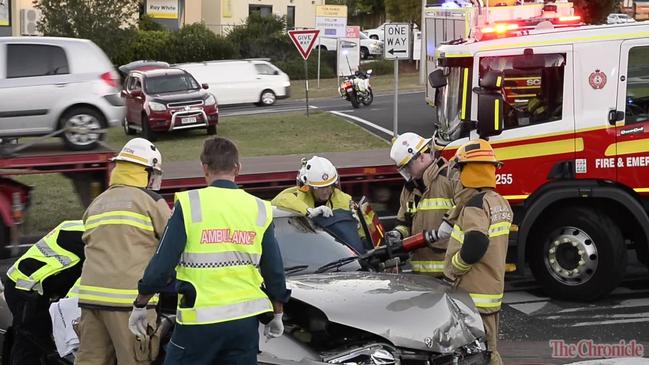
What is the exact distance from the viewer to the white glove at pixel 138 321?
14.7 ft

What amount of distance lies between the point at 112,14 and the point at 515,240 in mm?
34526

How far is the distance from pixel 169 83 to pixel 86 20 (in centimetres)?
1644

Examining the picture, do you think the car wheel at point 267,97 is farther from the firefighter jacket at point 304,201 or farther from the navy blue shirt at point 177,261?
the navy blue shirt at point 177,261

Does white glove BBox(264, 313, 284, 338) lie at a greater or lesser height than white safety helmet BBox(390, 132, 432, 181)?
lesser

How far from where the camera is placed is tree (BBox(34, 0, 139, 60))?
39.6 metres

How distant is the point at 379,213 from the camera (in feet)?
35.4

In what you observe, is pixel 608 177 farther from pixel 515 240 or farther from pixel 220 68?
pixel 220 68

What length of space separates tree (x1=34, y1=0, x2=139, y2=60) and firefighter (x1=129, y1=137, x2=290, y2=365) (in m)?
36.8

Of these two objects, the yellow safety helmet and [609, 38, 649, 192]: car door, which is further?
[609, 38, 649, 192]: car door

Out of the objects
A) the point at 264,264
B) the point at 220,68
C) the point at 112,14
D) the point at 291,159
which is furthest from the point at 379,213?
the point at 112,14

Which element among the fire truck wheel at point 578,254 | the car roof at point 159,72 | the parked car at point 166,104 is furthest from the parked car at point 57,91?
the car roof at point 159,72

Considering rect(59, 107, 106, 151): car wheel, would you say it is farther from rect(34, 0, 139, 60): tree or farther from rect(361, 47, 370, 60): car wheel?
rect(361, 47, 370, 60): car wheel

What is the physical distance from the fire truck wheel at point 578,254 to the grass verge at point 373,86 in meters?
27.7

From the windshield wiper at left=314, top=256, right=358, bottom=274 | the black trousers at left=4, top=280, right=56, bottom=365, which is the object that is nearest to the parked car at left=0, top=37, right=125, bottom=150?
the black trousers at left=4, top=280, right=56, bottom=365
